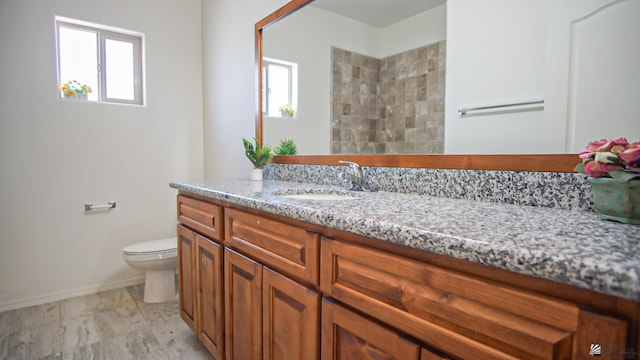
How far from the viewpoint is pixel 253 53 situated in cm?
227

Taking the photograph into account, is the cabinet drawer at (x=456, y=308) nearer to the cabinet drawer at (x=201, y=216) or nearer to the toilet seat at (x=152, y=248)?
the cabinet drawer at (x=201, y=216)

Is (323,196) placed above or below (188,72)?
below

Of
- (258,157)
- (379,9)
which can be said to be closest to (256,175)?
(258,157)

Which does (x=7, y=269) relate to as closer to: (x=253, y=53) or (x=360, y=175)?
(x=253, y=53)

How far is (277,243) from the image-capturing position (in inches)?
40.4

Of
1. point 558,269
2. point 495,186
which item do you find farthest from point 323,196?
point 558,269

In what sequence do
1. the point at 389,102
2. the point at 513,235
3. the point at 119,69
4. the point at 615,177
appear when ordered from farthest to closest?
the point at 119,69, the point at 389,102, the point at 615,177, the point at 513,235

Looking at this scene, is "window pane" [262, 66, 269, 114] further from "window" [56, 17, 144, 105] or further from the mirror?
"window" [56, 17, 144, 105]

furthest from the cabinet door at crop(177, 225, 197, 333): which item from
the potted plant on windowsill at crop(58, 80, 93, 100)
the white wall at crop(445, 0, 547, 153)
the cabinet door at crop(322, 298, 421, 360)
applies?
the potted plant on windowsill at crop(58, 80, 93, 100)

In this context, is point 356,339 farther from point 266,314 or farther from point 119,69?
point 119,69

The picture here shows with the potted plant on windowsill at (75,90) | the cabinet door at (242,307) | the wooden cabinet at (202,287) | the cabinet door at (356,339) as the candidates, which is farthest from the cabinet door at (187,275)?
the potted plant on windowsill at (75,90)

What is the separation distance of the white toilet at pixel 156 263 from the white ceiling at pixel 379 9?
1.88 meters

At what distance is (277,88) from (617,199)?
5.82 ft

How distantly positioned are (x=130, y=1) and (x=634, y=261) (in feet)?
10.6
